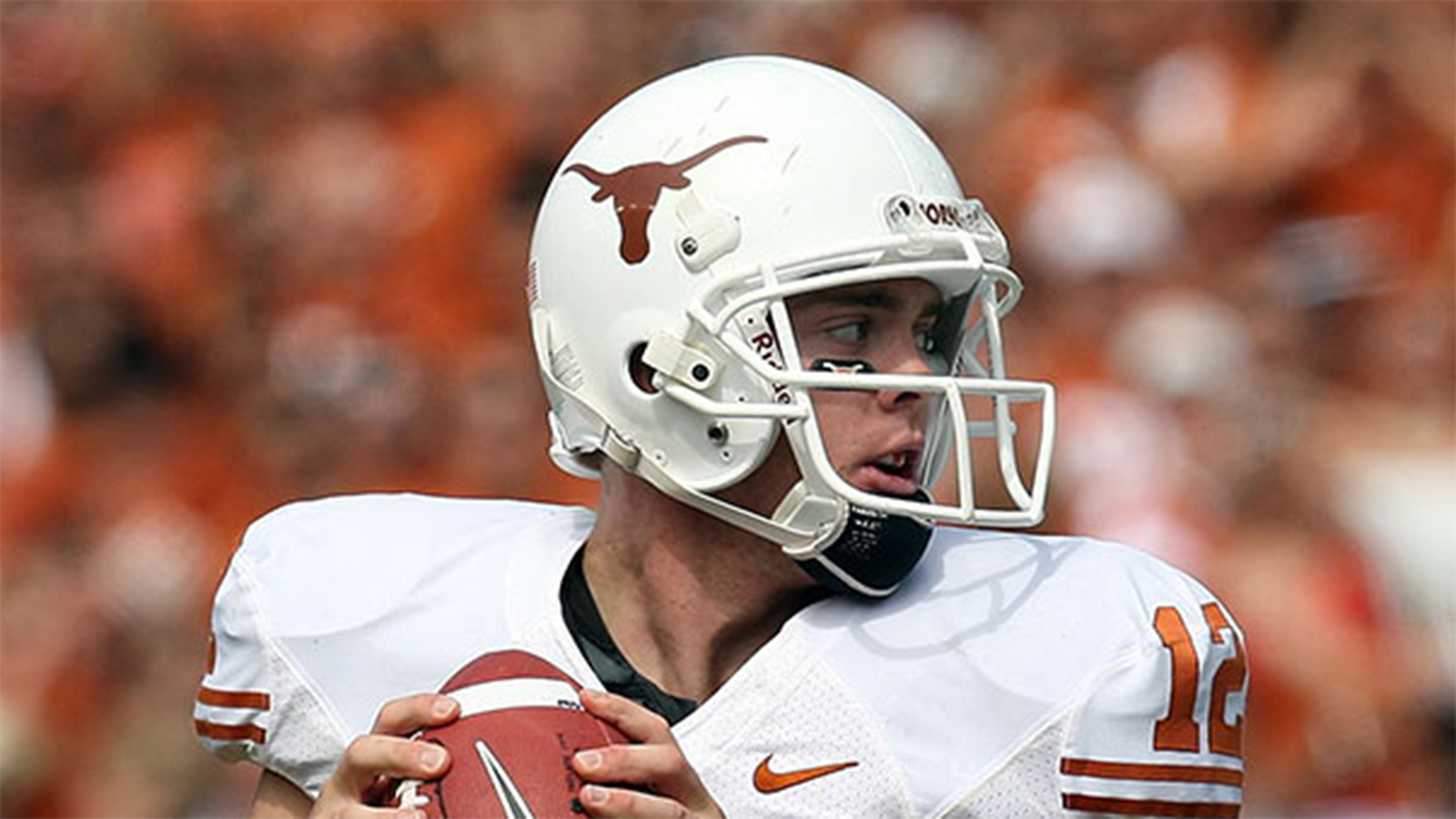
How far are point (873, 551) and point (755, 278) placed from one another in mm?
262

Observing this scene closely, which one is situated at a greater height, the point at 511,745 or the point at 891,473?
the point at 891,473

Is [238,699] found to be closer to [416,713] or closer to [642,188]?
[416,713]

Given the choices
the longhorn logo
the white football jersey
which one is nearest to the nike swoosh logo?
the white football jersey

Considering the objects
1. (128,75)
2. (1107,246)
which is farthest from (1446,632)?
(128,75)

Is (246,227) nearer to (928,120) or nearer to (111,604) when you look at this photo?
(111,604)

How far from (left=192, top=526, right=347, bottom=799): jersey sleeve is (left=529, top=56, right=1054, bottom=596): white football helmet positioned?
1.14 ft

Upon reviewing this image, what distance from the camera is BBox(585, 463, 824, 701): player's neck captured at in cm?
217

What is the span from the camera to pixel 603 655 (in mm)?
2141

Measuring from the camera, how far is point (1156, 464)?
4.27 metres

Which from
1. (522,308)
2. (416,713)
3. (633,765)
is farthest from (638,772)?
(522,308)

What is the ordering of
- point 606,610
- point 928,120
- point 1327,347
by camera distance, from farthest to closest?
point 928,120 < point 1327,347 < point 606,610

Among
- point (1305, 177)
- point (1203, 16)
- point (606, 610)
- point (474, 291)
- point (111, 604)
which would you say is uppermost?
point (1203, 16)

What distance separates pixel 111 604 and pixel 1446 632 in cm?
233

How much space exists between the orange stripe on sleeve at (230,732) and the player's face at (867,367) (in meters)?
0.61
